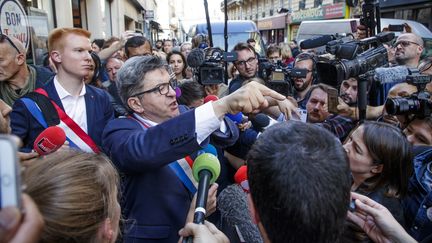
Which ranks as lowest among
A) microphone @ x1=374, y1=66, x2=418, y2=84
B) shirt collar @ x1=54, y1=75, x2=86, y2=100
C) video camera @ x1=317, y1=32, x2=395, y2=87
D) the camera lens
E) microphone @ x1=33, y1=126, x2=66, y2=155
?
microphone @ x1=33, y1=126, x2=66, y2=155

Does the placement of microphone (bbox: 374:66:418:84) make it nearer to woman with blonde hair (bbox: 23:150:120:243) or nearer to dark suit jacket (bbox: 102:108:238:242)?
dark suit jacket (bbox: 102:108:238:242)

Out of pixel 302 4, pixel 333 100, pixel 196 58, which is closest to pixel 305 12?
pixel 302 4

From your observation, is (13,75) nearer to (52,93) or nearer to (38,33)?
(52,93)

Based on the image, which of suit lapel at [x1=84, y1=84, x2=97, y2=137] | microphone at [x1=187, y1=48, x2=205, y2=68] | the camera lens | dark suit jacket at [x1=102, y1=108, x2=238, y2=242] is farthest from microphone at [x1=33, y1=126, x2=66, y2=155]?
the camera lens

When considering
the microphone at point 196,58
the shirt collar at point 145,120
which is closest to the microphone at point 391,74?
the shirt collar at point 145,120

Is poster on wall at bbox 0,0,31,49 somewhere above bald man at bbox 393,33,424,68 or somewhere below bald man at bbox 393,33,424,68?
above

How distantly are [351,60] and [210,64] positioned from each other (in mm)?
1228

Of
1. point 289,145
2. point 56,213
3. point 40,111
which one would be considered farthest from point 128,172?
point 40,111

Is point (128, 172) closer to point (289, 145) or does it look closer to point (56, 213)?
point (56, 213)

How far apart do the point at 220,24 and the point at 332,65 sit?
32.4 feet

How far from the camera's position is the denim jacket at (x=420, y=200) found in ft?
5.57

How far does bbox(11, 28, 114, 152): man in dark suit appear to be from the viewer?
8.56 ft

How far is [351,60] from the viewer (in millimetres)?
2035

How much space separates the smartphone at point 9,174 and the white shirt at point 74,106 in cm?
219
